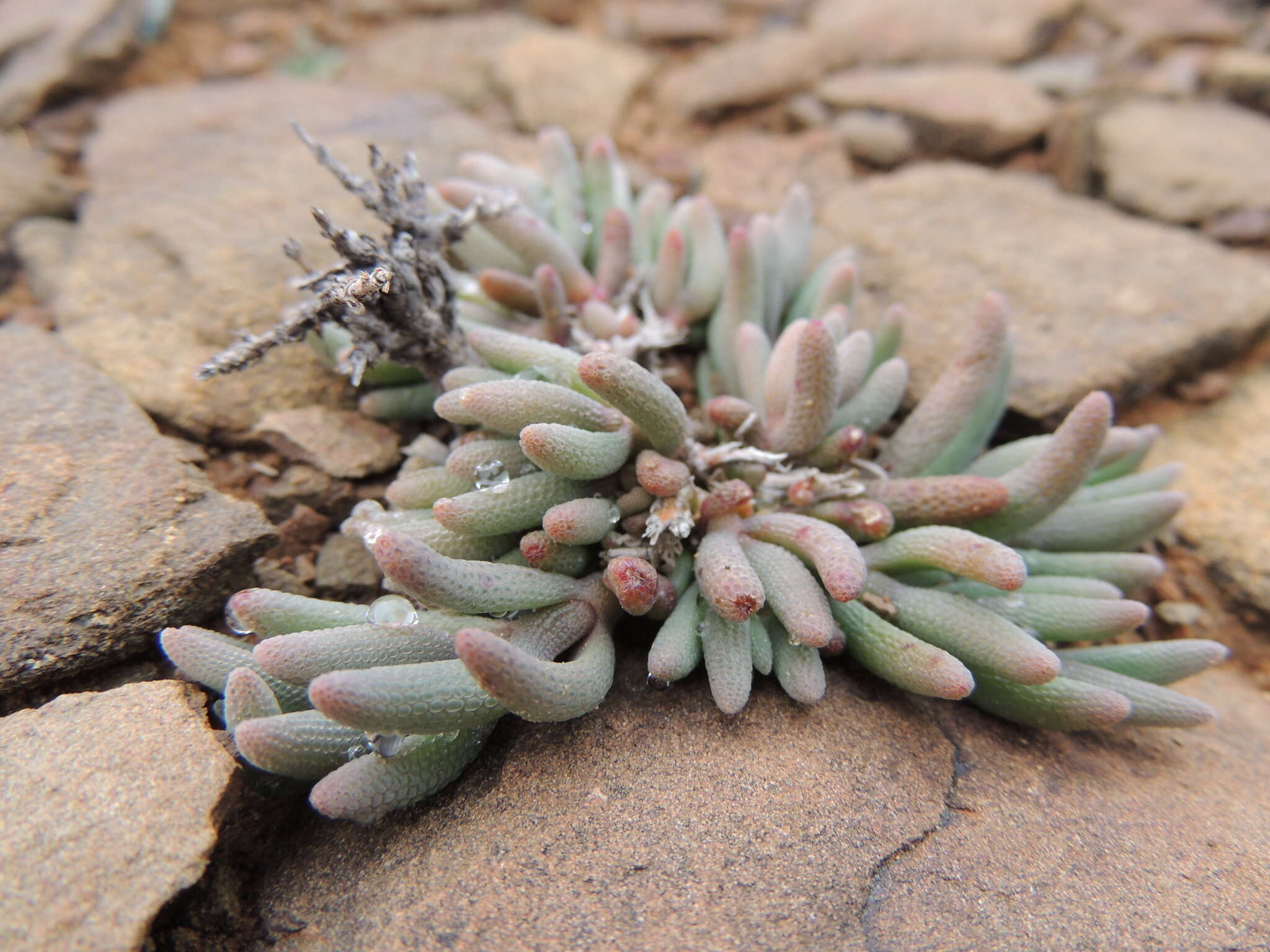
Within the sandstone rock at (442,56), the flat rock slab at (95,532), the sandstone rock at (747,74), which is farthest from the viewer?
the sandstone rock at (442,56)

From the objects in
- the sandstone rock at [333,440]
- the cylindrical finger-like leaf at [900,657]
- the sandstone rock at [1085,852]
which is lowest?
the sandstone rock at [1085,852]

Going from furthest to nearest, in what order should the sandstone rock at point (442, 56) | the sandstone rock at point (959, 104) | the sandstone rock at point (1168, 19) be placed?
the sandstone rock at point (1168, 19), the sandstone rock at point (442, 56), the sandstone rock at point (959, 104)

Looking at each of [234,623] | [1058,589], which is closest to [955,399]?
[1058,589]

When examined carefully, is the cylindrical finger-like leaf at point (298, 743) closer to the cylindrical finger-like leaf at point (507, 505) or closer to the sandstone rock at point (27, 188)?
the cylindrical finger-like leaf at point (507, 505)

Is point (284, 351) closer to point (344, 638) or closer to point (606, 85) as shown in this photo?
point (344, 638)

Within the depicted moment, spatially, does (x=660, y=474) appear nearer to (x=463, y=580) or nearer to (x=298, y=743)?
(x=463, y=580)

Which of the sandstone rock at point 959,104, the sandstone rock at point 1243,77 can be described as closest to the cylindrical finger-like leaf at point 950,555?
the sandstone rock at point 959,104

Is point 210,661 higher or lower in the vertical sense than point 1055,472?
lower
